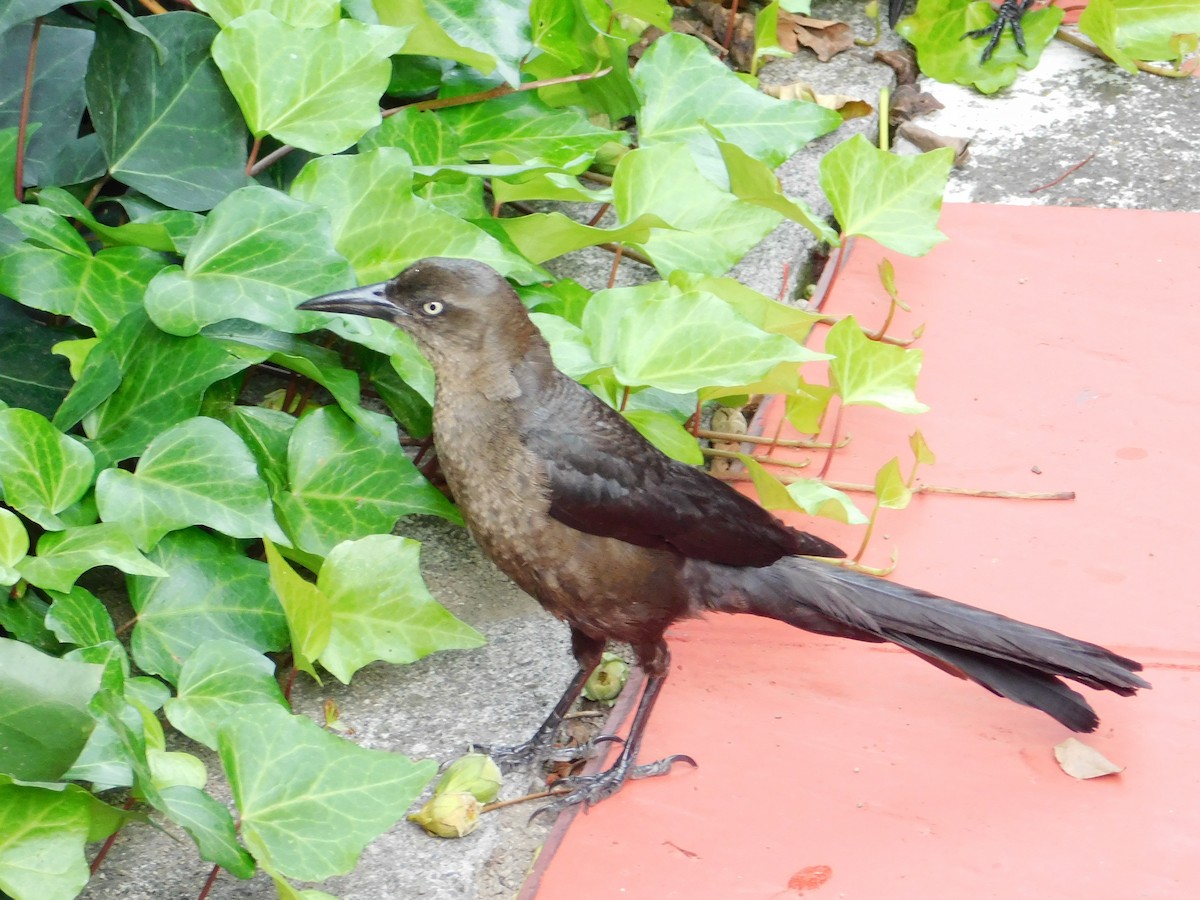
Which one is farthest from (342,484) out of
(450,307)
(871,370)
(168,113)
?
(871,370)

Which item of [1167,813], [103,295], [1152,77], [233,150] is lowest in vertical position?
[1167,813]

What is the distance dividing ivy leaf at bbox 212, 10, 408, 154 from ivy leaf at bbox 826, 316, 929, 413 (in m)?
1.06

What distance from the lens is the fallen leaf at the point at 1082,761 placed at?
2.30 metres

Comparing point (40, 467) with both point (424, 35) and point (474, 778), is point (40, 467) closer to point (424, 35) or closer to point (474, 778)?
point (474, 778)

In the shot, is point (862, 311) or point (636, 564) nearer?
point (636, 564)

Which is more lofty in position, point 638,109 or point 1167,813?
point 638,109

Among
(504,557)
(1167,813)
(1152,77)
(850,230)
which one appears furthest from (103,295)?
(1152,77)

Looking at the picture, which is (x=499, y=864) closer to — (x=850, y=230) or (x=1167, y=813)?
(x=1167, y=813)

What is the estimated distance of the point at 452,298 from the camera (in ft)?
7.98

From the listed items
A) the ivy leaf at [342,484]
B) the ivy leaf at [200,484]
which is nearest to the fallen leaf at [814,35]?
the ivy leaf at [342,484]

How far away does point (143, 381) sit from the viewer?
2.37 metres

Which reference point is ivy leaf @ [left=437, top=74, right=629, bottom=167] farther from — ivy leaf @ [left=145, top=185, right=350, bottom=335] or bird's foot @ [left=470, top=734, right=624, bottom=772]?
bird's foot @ [left=470, top=734, right=624, bottom=772]

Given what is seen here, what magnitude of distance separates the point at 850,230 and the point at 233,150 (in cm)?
143

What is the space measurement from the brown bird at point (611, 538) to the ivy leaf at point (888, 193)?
3.14 feet
